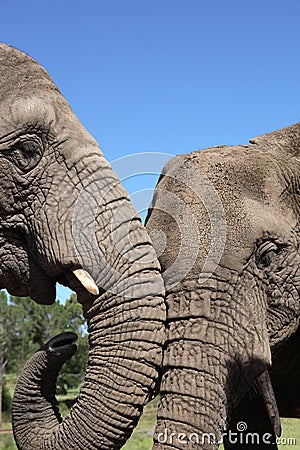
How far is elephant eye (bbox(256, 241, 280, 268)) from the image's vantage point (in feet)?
14.2

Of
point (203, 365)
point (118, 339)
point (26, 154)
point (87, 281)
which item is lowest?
point (203, 365)

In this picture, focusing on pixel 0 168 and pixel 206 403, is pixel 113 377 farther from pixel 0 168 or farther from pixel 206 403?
pixel 0 168

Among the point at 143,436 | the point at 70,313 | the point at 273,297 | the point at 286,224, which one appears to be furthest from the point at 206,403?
the point at 70,313

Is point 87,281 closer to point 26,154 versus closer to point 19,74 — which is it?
point 26,154

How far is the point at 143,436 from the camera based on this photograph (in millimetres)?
15695

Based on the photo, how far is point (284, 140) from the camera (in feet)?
16.3

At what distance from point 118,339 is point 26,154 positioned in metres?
1.21

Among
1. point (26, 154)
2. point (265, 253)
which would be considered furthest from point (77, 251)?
point (265, 253)

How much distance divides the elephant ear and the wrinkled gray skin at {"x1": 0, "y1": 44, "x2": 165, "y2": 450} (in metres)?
1.24

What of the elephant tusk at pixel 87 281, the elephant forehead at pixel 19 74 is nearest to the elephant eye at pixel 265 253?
the elephant tusk at pixel 87 281

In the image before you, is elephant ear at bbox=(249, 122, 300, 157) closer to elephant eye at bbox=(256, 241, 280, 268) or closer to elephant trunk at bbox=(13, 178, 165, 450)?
elephant eye at bbox=(256, 241, 280, 268)

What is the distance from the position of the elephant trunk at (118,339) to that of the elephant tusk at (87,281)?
0.09 ft

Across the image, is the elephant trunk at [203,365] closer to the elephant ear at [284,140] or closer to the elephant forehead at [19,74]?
the elephant ear at [284,140]

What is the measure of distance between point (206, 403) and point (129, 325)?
54 centimetres
